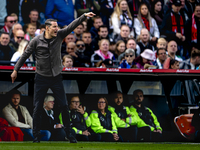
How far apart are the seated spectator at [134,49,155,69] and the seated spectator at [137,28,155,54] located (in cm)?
13

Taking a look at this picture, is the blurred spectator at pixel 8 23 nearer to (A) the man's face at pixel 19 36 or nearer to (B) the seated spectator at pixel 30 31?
(A) the man's face at pixel 19 36

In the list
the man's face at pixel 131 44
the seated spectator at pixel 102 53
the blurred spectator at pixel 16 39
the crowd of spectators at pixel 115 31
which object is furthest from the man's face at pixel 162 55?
the blurred spectator at pixel 16 39

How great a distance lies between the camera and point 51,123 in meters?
8.38

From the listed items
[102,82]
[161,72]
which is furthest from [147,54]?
[102,82]

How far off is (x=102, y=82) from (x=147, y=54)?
1994mm

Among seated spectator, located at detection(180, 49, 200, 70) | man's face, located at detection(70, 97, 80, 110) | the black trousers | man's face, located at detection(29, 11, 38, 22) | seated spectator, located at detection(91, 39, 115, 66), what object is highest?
man's face, located at detection(29, 11, 38, 22)

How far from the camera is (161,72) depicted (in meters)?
8.96

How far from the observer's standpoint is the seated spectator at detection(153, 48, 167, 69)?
10070mm

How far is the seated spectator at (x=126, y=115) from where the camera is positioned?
8.67 metres

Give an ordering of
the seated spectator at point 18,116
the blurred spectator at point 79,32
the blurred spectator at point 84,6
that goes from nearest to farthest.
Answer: the seated spectator at point 18,116, the blurred spectator at point 79,32, the blurred spectator at point 84,6

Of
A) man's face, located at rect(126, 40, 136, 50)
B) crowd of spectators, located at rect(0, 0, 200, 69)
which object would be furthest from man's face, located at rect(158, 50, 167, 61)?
man's face, located at rect(126, 40, 136, 50)

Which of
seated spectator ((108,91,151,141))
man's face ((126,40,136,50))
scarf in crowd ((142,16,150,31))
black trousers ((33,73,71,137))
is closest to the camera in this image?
black trousers ((33,73,71,137))

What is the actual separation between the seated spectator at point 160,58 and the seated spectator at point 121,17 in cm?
92

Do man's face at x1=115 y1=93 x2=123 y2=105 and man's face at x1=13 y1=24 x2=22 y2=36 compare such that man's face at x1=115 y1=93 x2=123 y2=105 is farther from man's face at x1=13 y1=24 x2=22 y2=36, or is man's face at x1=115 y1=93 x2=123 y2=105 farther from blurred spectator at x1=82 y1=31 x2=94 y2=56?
man's face at x1=13 y1=24 x2=22 y2=36
